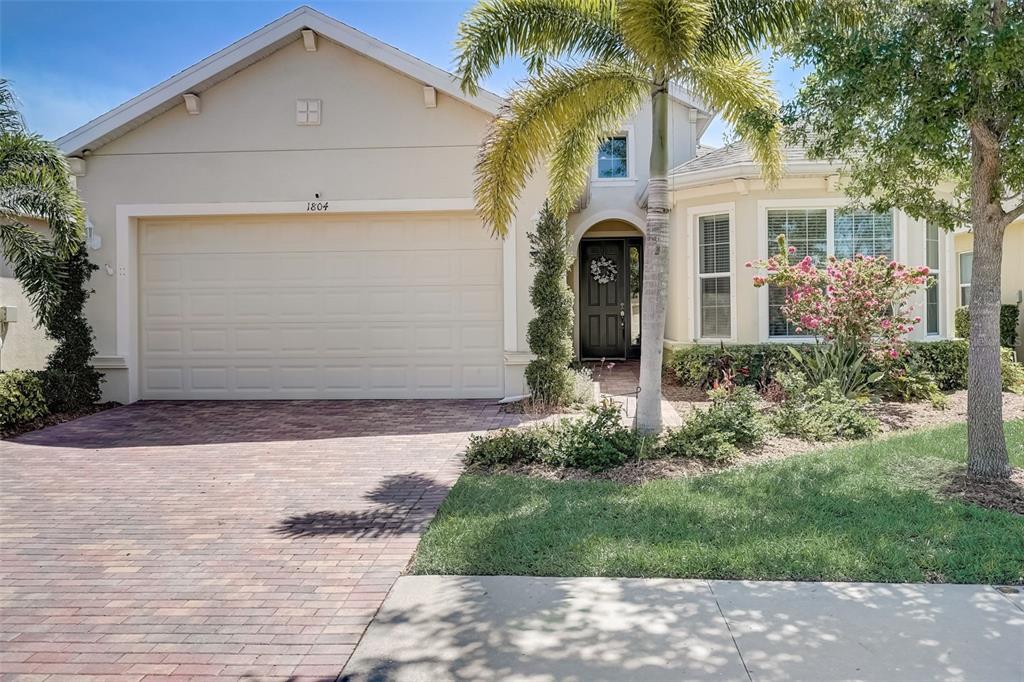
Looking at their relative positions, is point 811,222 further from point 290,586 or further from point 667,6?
point 290,586

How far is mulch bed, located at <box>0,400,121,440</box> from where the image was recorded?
8.39 metres

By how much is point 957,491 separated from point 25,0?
11733 millimetres

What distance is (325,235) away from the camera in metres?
10.6

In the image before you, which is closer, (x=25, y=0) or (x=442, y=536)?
(x=442, y=536)

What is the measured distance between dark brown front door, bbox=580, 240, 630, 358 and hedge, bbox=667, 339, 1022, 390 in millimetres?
4685

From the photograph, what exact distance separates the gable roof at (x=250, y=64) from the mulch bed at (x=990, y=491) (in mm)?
7191

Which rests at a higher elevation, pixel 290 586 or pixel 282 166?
pixel 282 166

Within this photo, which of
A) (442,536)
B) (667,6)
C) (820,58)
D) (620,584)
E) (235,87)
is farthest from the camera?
(235,87)

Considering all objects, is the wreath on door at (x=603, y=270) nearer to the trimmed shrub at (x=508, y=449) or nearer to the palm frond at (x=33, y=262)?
the trimmed shrub at (x=508, y=449)

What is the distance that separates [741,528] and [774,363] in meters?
6.15

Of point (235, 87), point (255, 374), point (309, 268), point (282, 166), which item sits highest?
point (235, 87)

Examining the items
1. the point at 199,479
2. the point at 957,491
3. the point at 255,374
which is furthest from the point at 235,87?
the point at 957,491

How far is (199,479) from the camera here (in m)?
6.31

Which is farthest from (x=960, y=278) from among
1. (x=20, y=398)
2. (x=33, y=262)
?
Result: (x=20, y=398)
